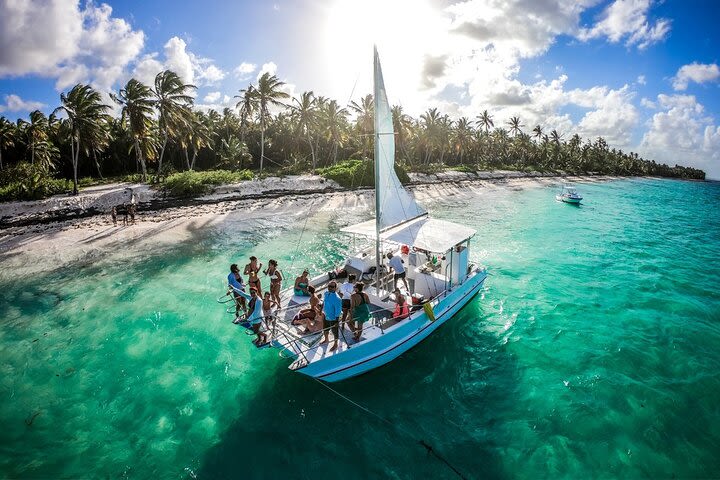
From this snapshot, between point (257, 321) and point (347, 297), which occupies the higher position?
point (347, 297)

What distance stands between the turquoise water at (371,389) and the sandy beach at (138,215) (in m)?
3.60

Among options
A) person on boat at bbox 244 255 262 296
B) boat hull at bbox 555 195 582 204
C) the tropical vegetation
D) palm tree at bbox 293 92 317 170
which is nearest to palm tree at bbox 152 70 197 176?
the tropical vegetation

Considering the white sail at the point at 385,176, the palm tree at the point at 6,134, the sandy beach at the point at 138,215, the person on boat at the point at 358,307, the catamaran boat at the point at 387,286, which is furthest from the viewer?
the palm tree at the point at 6,134

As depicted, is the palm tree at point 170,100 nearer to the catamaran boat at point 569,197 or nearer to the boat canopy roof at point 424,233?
the boat canopy roof at point 424,233

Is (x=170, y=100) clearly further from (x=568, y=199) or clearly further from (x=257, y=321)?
(x=568, y=199)

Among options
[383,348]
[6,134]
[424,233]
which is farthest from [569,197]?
[6,134]

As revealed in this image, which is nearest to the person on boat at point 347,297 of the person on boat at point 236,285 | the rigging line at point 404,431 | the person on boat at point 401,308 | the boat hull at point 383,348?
the boat hull at point 383,348

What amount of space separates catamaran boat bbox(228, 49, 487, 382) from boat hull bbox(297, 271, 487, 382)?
3 cm

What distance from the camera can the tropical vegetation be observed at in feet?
103

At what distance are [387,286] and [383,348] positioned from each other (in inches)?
126

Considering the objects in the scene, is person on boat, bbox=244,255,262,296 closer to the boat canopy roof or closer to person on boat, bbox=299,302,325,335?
person on boat, bbox=299,302,325,335

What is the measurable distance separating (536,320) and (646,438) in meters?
5.43

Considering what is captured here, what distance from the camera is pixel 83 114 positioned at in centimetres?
2983

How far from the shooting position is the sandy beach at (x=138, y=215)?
67.8ft
